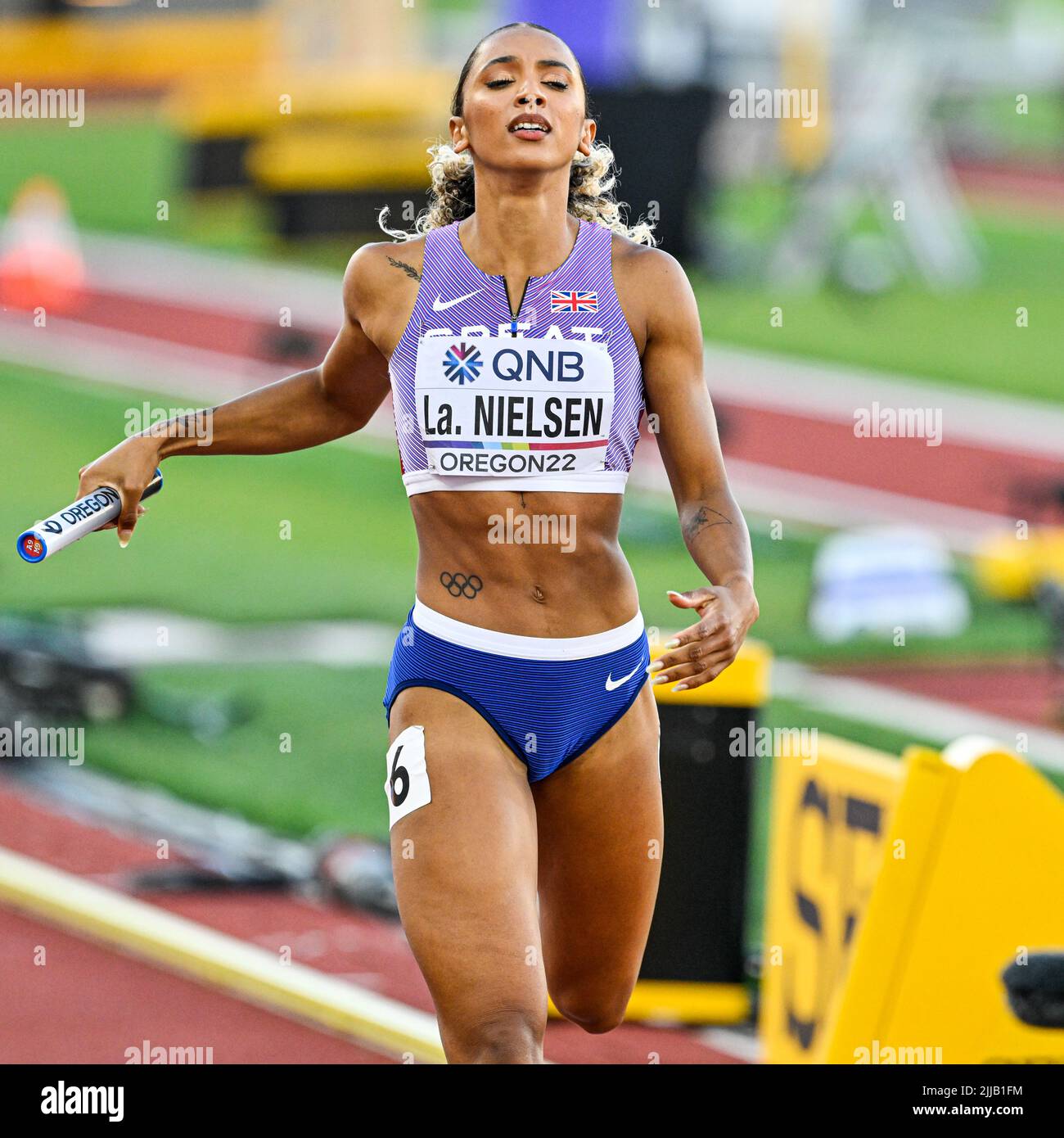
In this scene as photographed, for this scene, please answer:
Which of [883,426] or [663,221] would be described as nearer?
[883,426]

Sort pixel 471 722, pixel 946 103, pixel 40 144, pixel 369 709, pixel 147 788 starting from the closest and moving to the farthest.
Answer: pixel 471 722
pixel 147 788
pixel 369 709
pixel 40 144
pixel 946 103

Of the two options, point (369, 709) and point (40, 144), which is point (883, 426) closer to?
point (369, 709)

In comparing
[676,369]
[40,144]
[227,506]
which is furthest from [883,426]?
[40,144]

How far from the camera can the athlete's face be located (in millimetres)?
4375

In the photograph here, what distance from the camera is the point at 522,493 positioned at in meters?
4.40

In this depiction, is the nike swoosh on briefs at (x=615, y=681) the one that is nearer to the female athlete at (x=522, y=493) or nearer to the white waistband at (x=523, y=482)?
the female athlete at (x=522, y=493)

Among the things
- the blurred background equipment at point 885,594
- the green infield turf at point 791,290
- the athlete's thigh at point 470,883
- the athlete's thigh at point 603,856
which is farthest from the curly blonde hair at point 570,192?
the green infield turf at point 791,290

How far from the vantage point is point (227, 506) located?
16.1 metres

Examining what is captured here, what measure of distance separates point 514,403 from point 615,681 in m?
0.63

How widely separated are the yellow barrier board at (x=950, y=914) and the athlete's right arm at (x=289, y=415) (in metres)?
1.75

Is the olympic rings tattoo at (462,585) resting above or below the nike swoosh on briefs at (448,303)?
below

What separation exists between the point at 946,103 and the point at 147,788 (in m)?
31.9

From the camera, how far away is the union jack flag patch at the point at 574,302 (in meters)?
4.45
